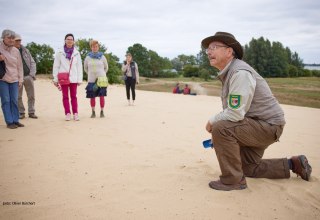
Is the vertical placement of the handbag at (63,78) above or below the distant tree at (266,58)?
below

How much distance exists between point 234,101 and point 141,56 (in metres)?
79.0

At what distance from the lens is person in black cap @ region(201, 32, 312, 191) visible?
3.09m

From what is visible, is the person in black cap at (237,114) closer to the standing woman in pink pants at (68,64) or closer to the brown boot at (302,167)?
the brown boot at (302,167)

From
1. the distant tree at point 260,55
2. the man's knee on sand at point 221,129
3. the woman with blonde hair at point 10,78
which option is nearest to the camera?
the man's knee on sand at point 221,129

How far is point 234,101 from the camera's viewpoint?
10.1 ft

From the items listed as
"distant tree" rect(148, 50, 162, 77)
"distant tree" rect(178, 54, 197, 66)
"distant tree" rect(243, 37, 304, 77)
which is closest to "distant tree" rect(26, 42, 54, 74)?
"distant tree" rect(148, 50, 162, 77)

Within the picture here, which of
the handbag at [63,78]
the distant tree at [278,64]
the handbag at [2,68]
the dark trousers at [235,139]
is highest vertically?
the distant tree at [278,64]

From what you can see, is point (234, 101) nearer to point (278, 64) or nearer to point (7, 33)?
point (7, 33)

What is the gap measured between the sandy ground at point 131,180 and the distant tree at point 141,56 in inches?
2960

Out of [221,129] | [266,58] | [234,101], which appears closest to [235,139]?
[221,129]

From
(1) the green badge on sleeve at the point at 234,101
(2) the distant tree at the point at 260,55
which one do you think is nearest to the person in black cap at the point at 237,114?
(1) the green badge on sleeve at the point at 234,101

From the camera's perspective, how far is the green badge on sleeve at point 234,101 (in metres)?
3.04

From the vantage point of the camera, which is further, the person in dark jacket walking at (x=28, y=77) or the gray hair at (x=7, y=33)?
the person in dark jacket walking at (x=28, y=77)

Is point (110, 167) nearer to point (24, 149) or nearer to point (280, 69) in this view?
point (24, 149)
